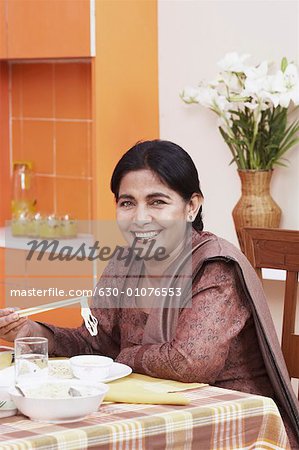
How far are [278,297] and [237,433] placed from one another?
178cm

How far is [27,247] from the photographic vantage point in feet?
12.6

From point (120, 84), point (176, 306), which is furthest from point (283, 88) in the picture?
point (176, 306)

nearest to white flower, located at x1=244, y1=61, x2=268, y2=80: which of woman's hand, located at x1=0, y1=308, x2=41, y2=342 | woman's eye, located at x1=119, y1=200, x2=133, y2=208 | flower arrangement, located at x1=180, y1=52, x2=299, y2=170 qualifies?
flower arrangement, located at x1=180, y1=52, x2=299, y2=170

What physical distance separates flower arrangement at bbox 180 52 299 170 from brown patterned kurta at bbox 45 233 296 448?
1.19 meters

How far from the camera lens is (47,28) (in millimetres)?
3736

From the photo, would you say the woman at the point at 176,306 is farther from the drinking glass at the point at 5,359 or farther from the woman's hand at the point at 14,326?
the drinking glass at the point at 5,359

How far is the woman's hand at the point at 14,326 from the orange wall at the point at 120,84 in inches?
59.2

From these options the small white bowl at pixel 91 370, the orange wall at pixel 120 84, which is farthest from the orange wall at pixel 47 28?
the small white bowl at pixel 91 370

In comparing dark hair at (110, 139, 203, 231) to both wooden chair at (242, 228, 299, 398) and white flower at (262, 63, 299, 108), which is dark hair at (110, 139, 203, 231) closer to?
wooden chair at (242, 228, 299, 398)

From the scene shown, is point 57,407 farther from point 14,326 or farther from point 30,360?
point 14,326

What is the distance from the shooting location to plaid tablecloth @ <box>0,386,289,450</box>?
60.6 inches

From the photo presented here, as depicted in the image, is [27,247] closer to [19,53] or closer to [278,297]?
Answer: [19,53]

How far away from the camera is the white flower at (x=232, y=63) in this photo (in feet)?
10.7

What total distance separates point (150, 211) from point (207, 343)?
0.39 metres
